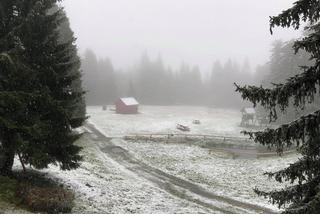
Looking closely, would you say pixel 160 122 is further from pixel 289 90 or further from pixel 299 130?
pixel 289 90

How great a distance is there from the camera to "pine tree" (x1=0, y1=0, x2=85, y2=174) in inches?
A: 809

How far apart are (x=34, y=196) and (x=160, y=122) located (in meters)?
48.5

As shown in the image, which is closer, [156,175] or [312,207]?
[312,207]

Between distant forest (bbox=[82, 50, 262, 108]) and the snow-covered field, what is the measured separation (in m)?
31.2

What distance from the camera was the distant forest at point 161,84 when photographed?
93.9 metres

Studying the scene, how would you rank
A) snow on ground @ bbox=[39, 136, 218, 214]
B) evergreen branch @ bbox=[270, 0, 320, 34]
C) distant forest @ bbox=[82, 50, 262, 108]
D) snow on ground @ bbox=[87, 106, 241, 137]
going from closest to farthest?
evergreen branch @ bbox=[270, 0, 320, 34], snow on ground @ bbox=[39, 136, 218, 214], snow on ground @ bbox=[87, 106, 241, 137], distant forest @ bbox=[82, 50, 262, 108]

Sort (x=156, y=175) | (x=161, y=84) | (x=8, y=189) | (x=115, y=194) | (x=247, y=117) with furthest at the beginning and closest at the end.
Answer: (x=161, y=84), (x=247, y=117), (x=156, y=175), (x=115, y=194), (x=8, y=189)

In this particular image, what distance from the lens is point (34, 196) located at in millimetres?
20062

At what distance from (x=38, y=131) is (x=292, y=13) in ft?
46.2

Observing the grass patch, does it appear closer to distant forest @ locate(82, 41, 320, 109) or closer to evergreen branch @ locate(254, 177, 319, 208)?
evergreen branch @ locate(254, 177, 319, 208)

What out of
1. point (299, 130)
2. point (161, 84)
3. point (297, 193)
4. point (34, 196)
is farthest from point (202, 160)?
point (161, 84)

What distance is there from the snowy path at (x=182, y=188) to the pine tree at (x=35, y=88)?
10.6 meters

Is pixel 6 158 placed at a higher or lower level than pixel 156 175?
higher

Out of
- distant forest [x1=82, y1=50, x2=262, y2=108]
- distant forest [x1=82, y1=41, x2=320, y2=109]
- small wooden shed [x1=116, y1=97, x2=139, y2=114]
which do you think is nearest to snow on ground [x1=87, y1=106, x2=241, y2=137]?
small wooden shed [x1=116, y1=97, x2=139, y2=114]
